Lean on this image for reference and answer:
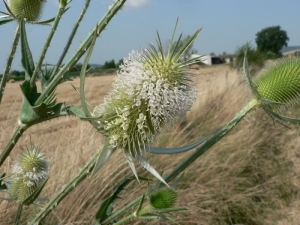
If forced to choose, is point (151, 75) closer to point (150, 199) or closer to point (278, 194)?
point (150, 199)

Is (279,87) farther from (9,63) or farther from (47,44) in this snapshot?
(9,63)

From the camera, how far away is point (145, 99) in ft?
3.44

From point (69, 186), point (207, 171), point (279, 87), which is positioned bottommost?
point (207, 171)

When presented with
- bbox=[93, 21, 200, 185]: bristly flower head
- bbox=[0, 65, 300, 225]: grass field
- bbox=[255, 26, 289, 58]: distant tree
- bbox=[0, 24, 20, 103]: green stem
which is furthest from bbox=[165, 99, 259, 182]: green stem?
bbox=[255, 26, 289, 58]: distant tree

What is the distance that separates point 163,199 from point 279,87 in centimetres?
52

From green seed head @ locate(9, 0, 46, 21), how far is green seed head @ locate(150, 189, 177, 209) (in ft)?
2.42

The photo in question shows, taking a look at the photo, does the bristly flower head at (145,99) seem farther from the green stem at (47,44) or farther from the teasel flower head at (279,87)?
the teasel flower head at (279,87)

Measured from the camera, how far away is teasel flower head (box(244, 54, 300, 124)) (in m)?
1.29

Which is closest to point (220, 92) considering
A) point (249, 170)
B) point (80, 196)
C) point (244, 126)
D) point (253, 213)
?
point (244, 126)

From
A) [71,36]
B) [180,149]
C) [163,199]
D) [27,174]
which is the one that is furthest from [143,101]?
[27,174]

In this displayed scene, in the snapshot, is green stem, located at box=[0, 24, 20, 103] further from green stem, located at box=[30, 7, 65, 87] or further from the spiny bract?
the spiny bract

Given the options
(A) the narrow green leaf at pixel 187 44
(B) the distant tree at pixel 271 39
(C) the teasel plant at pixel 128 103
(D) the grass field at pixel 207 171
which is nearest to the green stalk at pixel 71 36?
(C) the teasel plant at pixel 128 103

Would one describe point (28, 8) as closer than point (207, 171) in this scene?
Yes

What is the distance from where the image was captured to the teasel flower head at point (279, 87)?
1.29 metres
